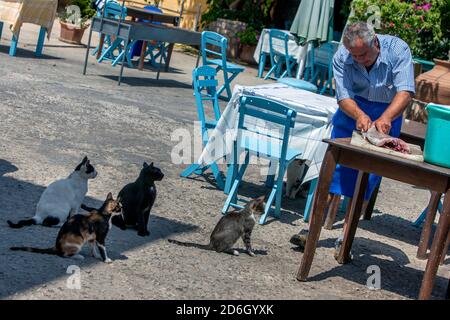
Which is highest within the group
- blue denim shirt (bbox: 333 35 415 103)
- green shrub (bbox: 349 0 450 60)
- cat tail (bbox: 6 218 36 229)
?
green shrub (bbox: 349 0 450 60)

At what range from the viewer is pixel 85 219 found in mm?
5488

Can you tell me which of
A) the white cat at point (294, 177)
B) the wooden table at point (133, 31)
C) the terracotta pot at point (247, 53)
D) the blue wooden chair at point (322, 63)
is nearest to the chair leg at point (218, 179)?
the white cat at point (294, 177)

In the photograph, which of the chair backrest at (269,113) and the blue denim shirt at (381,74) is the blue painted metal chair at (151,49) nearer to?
the chair backrest at (269,113)

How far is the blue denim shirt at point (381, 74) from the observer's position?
Answer: 6203 millimetres

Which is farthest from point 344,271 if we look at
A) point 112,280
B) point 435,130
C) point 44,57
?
point 44,57

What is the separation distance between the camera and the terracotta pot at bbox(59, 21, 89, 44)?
16344 mm

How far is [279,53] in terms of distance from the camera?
1714cm

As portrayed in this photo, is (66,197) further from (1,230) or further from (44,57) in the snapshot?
(44,57)

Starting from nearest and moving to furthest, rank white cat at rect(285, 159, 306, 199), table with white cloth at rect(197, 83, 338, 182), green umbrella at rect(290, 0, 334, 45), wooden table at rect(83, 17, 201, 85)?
table with white cloth at rect(197, 83, 338, 182), white cat at rect(285, 159, 306, 199), wooden table at rect(83, 17, 201, 85), green umbrella at rect(290, 0, 334, 45)

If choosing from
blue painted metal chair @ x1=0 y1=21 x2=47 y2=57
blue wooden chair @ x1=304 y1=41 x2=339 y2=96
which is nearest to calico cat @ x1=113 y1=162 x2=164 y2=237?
blue painted metal chair @ x1=0 y1=21 x2=47 y2=57

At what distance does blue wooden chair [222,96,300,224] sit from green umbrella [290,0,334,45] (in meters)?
7.91

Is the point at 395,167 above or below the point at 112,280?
above

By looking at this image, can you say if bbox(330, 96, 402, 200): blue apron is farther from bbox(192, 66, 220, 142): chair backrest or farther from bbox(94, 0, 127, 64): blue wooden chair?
bbox(94, 0, 127, 64): blue wooden chair
